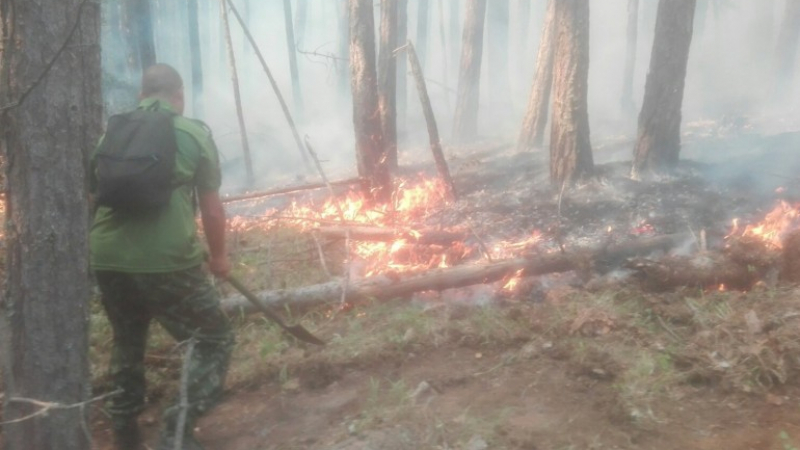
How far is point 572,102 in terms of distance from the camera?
10.5 metres

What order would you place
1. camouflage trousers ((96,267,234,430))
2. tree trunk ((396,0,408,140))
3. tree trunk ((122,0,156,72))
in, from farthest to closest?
tree trunk ((396,0,408,140)), tree trunk ((122,0,156,72)), camouflage trousers ((96,267,234,430))

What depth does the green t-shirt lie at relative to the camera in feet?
13.0

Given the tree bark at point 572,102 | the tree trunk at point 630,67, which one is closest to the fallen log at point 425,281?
the tree bark at point 572,102

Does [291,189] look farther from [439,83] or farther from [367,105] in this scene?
[439,83]

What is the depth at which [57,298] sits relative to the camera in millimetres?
3467

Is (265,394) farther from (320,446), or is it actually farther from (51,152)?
(51,152)

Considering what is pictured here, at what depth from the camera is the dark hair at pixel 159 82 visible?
4.20m

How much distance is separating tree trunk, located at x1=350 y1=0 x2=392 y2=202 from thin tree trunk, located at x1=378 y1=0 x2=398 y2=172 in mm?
383

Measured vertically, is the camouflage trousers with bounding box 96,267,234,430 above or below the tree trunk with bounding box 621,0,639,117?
below

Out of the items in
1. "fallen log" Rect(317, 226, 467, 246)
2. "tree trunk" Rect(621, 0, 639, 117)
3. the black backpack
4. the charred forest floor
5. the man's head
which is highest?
"tree trunk" Rect(621, 0, 639, 117)

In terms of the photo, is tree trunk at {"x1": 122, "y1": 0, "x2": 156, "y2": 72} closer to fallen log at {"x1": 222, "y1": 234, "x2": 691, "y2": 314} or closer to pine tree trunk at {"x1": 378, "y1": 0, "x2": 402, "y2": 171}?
pine tree trunk at {"x1": 378, "y1": 0, "x2": 402, "y2": 171}

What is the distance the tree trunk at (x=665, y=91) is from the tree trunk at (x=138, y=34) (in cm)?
1027

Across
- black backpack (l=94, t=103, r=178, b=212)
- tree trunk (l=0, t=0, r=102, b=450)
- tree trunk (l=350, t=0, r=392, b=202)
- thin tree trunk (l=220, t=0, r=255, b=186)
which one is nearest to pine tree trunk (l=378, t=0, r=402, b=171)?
tree trunk (l=350, t=0, r=392, b=202)

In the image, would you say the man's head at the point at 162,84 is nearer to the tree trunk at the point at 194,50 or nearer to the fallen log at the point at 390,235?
the fallen log at the point at 390,235
